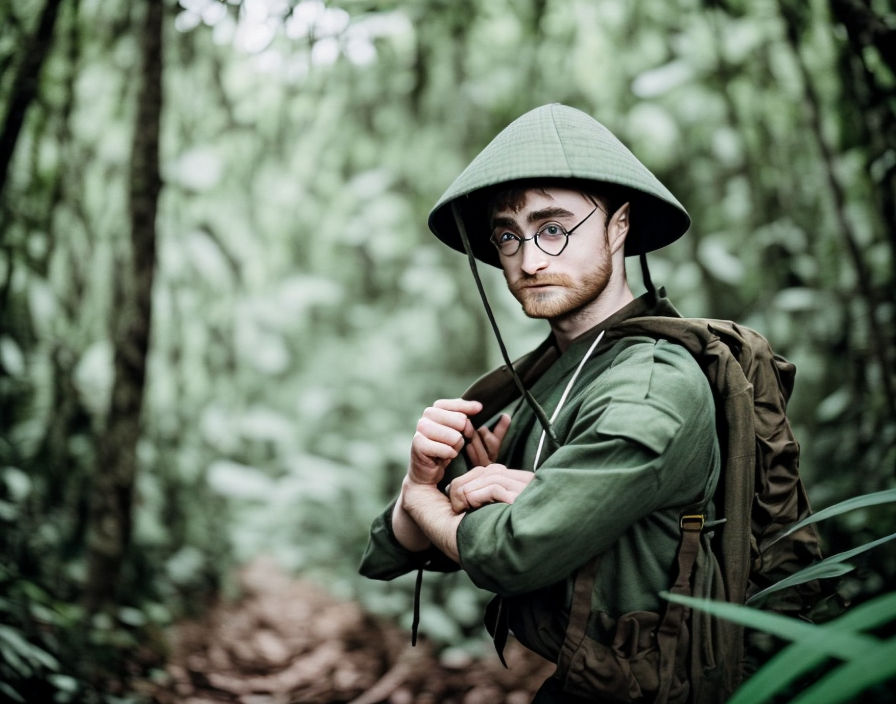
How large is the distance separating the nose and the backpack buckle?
642mm

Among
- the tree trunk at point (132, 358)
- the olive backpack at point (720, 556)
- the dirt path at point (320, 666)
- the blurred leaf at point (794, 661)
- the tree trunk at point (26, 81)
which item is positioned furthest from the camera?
the dirt path at point (320, 666)

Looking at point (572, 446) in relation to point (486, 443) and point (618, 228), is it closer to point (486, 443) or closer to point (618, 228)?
point (486, 443)

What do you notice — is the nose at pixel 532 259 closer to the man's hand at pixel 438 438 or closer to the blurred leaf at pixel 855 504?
the man's hand at pixel 438 438

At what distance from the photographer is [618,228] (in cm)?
192

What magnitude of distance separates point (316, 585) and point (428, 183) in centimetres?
297

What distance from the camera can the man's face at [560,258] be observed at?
5.92ft

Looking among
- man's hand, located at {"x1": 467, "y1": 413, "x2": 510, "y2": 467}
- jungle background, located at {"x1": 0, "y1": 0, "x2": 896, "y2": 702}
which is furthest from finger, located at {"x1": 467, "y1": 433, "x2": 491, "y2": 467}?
jungle background, located at {"x1": 0, "y1": 0, "x2": 896, "y2": 702}

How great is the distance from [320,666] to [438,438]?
2.96m

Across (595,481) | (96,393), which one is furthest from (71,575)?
(595,481)

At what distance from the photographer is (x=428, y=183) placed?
549cm

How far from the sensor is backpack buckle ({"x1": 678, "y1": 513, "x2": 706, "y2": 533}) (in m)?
1.59

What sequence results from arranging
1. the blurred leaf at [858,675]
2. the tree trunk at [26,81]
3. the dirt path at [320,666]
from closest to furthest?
1. the blurred leaf at [858,675]
2. the tree trunk at [26,81]
3. the dirt path at [320,666]

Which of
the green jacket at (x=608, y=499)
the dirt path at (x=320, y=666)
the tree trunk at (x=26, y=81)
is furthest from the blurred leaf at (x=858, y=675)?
the tree trunk at (x=26, y=81)

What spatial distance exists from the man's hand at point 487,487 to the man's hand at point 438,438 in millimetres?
79
